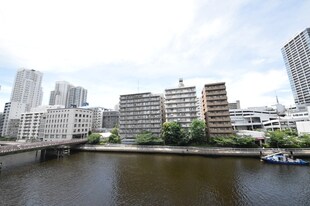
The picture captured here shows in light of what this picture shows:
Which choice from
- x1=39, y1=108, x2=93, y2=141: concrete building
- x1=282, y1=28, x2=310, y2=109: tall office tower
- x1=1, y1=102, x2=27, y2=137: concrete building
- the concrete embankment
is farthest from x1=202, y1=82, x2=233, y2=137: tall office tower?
x1=1, y1=102, x2=27, y2=137: concrete building

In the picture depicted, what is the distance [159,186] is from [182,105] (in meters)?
60.1

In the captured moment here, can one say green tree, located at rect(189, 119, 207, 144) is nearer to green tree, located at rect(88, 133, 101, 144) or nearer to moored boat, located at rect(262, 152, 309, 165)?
moored boat, located at rect(262, 152, 309, 165)

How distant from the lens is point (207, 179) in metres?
31.9

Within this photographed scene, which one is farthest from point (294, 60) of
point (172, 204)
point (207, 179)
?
point (172, 204)

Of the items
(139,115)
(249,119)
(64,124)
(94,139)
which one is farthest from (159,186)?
(249,119)

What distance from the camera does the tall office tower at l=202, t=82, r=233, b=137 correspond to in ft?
233

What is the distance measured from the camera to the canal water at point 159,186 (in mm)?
23688

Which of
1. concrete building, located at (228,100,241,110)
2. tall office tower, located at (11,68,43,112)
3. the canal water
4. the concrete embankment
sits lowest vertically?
the canal water

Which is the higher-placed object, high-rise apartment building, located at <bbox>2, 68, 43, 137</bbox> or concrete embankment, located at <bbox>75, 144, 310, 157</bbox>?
high-rise apartment building, located at <bbox>2, 68, 43, 137</bbox>

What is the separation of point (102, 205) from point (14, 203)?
14.0 meters

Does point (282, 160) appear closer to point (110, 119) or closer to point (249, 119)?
point (249, 119)

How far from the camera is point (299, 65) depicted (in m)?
152

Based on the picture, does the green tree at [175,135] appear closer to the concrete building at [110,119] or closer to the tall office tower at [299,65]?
the concrete building at [110,119]

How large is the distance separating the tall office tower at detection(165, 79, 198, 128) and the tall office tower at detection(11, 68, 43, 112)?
547 ft
